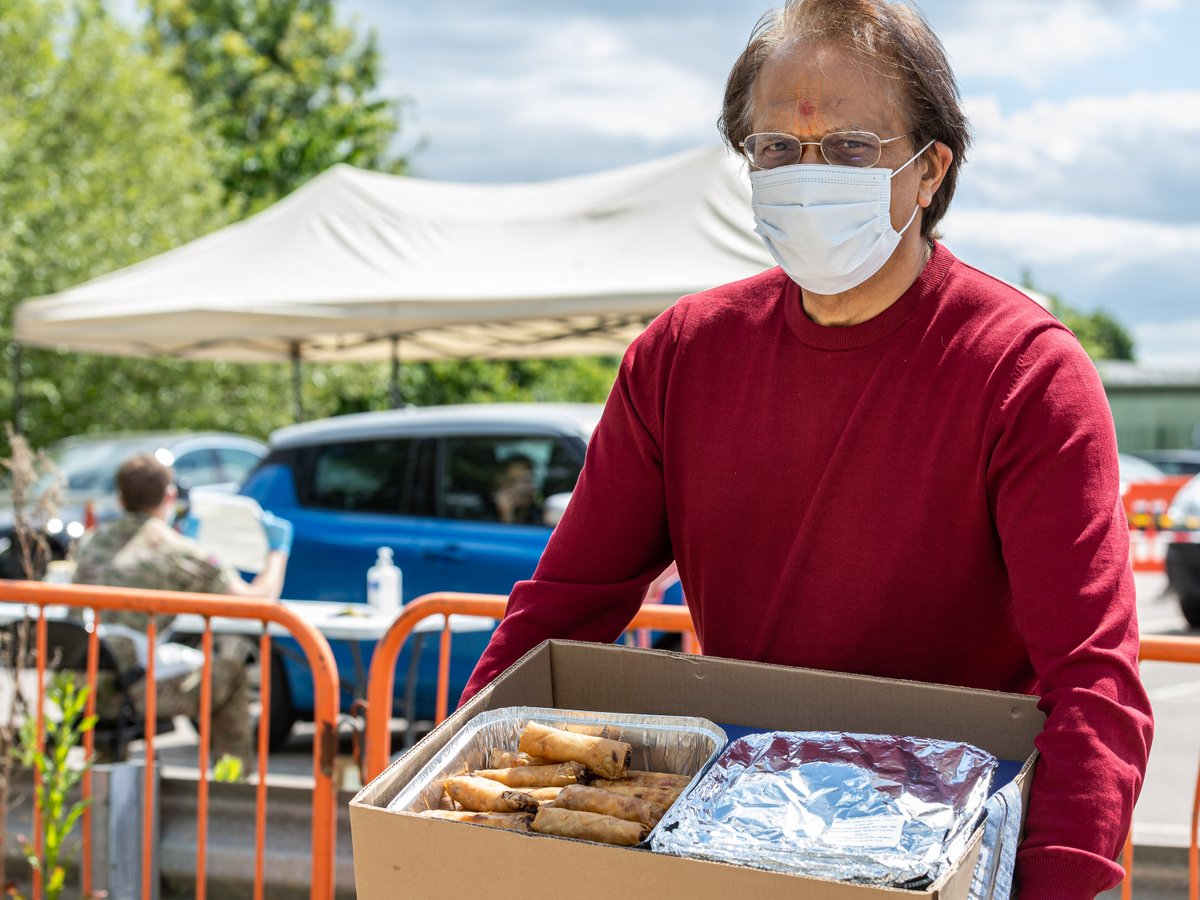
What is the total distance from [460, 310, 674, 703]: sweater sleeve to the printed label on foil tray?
24.4 inches

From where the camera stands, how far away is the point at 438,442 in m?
7.55

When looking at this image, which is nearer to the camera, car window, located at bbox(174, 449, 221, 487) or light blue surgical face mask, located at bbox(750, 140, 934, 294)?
light blue surgical face mask, located at bbox(750, 140, 934, 294)

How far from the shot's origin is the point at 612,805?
1.39 m

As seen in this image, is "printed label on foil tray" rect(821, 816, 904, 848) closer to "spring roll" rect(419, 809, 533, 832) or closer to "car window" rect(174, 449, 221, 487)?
"spring roll" rect(419, 809, 533, 832)

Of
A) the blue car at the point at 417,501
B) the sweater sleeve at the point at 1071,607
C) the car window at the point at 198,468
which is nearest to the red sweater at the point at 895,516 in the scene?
the sweater sleeve at the point at 1071,607

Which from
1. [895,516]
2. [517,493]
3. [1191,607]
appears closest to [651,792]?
[895,516]

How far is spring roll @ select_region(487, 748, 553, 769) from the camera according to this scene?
1.55 m

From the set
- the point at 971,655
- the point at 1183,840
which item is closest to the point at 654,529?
the point at 971,655

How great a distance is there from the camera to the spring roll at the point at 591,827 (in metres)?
1.34

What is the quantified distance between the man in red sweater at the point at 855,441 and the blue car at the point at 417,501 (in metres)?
5.01

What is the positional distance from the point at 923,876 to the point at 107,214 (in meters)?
Result: 19.3

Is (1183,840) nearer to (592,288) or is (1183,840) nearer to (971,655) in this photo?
(971,655)

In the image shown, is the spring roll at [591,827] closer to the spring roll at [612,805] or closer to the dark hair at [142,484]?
the spring roll at [612,805]

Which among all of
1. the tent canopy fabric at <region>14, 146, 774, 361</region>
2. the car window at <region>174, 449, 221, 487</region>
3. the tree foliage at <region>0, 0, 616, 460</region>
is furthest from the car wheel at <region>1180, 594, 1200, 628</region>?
the tree foliage at <region>0, 0, 616, 460</region>
